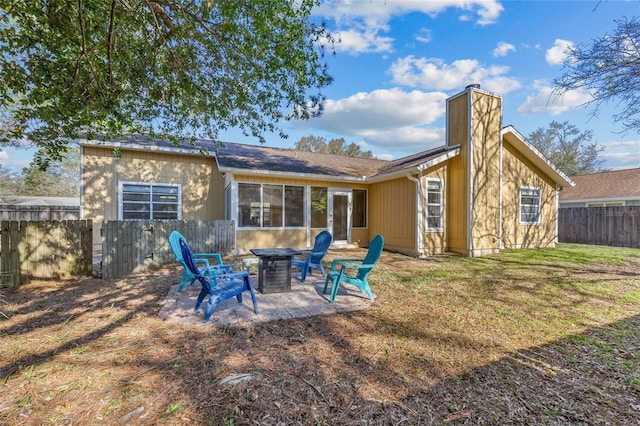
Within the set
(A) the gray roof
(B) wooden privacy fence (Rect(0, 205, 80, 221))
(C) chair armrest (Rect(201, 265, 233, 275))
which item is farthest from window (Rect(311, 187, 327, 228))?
(B) wooden privacy fence (Rect(0, 205, 80, 221))

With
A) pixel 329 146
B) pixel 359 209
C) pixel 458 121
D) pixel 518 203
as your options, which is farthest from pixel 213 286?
pixel 329 146

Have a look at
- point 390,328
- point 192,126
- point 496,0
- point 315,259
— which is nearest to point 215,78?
point 192,126

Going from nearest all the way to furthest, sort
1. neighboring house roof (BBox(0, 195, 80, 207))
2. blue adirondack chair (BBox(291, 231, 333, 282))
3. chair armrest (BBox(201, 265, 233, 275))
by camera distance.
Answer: chair armrest (BBox(201, 265, 233, 275)) → blue adirondack chair (BBox(291, 231, 333, 282)) → neighboring house roof (BBox(0, 195, 80, 207))

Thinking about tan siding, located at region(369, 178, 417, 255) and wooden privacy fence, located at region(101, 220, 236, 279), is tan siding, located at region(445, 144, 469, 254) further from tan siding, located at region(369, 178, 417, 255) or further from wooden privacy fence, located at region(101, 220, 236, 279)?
wooden privacy fence, located at region(101, 220, 236, 279)

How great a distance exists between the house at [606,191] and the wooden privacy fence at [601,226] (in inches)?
185

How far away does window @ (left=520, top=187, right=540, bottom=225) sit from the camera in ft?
36.4

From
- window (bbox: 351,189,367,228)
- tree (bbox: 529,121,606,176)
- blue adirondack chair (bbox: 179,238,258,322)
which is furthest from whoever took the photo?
tree (bbox: 529,121,606,176)

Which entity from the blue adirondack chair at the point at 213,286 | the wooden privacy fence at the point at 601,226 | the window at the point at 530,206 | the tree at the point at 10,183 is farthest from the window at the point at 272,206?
the tree at the point at 10,183

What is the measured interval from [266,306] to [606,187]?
73.4 feet

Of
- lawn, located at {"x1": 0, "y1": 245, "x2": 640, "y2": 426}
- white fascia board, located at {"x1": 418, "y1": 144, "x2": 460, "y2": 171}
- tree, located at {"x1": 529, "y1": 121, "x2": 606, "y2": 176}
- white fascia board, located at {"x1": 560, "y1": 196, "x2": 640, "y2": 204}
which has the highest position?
tree, located at {"x1": 529, "y1": 121, "x2": 606, "y2": 176}

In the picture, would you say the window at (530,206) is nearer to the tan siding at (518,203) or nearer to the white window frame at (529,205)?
the white window frame at (529,205)

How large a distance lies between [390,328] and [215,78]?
563cm

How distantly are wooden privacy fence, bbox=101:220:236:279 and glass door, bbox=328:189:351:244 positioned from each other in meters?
4.00

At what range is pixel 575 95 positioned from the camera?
17.8ft
